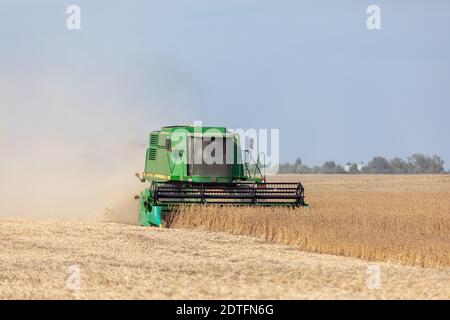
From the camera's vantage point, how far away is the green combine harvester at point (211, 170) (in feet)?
73.8

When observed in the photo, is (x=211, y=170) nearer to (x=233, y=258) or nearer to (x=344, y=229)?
(x=344, y=229)

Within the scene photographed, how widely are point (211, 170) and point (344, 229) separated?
5277 mm

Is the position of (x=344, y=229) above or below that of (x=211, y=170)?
below

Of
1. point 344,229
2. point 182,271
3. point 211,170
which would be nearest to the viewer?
point 182,271

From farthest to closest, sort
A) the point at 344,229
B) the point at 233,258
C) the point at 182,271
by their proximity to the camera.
Answer: the point at 344,229, the point at 233,258, the point at 182,271

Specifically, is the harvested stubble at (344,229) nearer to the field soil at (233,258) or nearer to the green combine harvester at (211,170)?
the field soil at (233,258)

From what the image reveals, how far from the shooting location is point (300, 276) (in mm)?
11148

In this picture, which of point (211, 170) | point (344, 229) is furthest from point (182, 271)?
point (211, 170)

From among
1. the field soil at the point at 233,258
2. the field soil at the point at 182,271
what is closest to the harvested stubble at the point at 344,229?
the field soil at the point at 233,258

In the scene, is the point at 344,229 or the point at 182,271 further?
the point at 344,229

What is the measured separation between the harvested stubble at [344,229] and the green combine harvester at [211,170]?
35.6 inches

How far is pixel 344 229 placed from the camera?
19.2 metres
